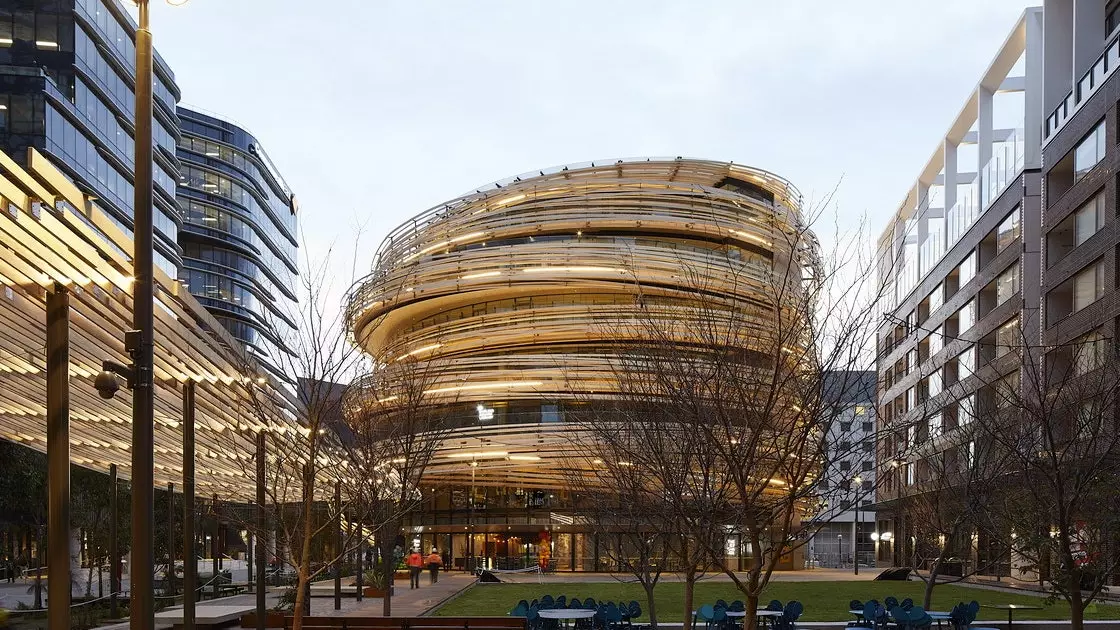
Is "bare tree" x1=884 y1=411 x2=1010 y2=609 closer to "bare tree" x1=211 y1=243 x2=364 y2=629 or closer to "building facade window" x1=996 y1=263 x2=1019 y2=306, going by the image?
"bare tree" x1=211 y1=243 x2=364 y2=629

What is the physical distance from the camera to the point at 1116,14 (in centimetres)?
5391

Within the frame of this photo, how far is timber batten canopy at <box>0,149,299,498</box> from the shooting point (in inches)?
481

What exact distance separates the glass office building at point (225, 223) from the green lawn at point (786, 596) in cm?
7246

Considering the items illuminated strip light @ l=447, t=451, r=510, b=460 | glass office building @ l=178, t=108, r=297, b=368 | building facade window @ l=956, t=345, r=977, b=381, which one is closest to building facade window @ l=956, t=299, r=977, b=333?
building facade window @ l=956, t=345, r=977, b=381

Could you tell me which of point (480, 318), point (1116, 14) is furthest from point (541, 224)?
point (1116, 14)

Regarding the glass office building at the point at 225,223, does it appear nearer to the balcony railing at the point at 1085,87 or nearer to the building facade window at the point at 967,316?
the building facade window at the point at 967,316

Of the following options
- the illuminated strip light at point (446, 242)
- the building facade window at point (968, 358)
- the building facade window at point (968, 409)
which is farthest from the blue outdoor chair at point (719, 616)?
the building facade window at point (968, 358)

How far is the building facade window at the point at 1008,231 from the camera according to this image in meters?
67.6

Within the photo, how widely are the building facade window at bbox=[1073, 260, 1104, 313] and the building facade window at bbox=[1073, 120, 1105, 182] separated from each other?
4791 millimetres

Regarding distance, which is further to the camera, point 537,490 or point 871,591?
point 537,490

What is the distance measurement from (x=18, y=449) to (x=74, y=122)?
36.9m

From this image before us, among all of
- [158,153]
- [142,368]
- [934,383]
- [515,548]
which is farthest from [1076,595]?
[158,153]

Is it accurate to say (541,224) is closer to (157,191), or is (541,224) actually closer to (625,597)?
(625,597)

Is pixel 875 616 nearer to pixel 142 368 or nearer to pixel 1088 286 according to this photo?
pixel 142 368
